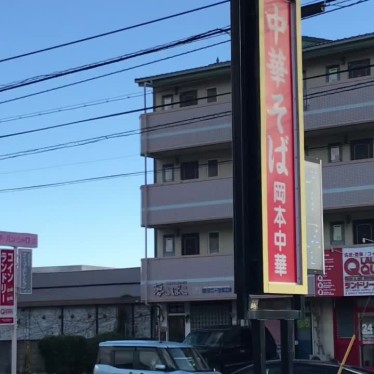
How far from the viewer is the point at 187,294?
33281mm

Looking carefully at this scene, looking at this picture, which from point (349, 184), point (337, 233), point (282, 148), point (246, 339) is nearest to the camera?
point (282, 148)

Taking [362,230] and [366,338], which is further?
[362,230]

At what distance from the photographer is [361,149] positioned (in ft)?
104

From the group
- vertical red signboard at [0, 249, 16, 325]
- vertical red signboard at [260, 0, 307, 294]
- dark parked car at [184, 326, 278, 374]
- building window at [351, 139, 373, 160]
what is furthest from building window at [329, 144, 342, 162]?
vertical red signboard at [260, 0, 307, 294]

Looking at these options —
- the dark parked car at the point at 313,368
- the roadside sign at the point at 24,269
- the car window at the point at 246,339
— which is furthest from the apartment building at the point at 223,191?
the dark parked car at the point at 313,368

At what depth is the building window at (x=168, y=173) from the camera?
36094 mm

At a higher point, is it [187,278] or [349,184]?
[349,184]

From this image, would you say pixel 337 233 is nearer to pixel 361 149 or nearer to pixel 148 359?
pixel 361 149

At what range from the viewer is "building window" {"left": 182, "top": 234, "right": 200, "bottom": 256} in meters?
35.3

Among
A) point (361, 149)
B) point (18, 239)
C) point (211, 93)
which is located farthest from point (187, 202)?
point (18, 239)

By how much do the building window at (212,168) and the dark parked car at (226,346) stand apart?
36.0 feet

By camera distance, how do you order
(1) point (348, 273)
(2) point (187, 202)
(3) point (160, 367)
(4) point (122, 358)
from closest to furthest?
(3) point (160, 367)
(4) point (122, 358)
(1) point (348, 273)
(2) point (187, 202)

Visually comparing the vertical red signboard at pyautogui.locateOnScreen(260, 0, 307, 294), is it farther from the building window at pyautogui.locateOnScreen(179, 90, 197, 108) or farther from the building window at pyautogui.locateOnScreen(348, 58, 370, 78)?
the building window at pyautogui.locateOnScreen(179, 90, 197, 108)

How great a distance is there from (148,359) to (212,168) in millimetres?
17543
